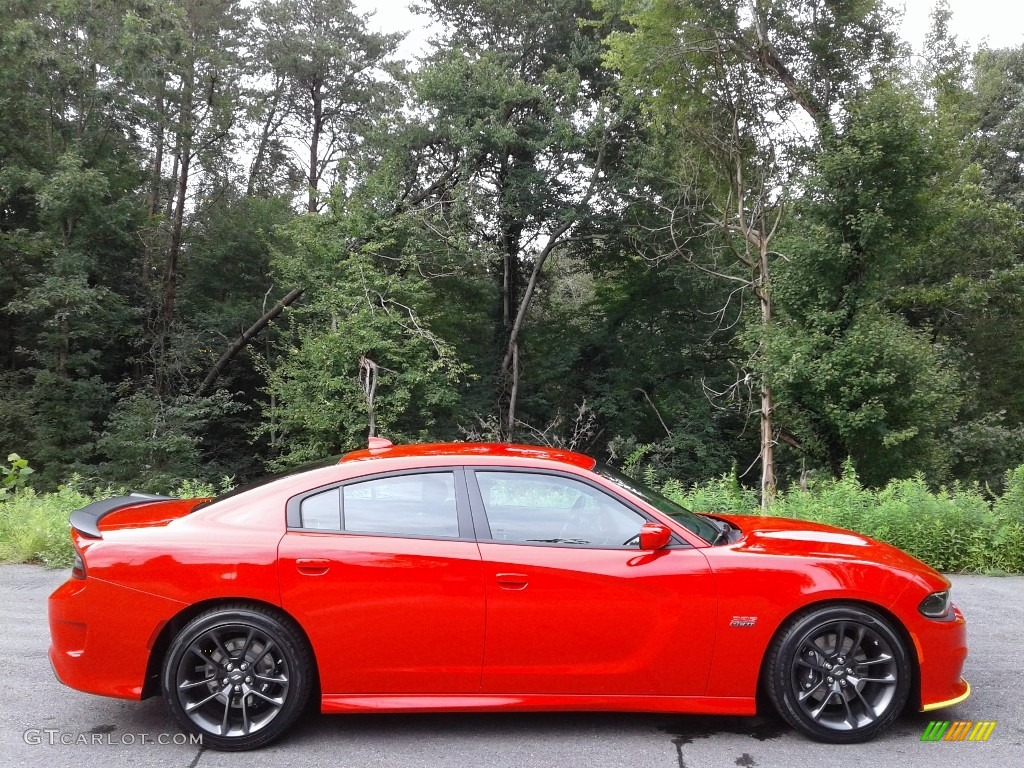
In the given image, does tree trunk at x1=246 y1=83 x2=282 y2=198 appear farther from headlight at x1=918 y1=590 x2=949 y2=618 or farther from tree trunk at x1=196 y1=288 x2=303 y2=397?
headlight at x1=918 y1=590 x2=949 y2=618

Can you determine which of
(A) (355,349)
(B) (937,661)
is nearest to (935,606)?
(B) (937,661)

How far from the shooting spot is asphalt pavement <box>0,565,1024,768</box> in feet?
11.2

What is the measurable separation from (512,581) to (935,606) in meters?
2.15

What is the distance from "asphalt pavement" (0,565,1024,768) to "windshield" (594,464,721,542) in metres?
0.99

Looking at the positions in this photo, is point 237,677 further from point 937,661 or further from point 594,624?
point 937,661

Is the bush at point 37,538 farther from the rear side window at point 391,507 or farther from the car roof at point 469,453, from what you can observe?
the rear side window at point 391,507

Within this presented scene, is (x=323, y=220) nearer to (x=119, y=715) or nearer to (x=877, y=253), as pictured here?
(x=877, y=253)

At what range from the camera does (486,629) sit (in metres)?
3.58

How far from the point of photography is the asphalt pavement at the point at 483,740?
3420 mm

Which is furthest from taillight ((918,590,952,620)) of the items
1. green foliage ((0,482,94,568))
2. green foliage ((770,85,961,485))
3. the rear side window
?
green foliage ((770,85,961,485))

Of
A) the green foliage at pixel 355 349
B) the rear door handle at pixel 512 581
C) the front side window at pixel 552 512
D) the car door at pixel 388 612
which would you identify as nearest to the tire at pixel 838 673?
the front side window at pixel 552 512

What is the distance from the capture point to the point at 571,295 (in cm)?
3173

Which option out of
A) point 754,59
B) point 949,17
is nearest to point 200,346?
point 754,59

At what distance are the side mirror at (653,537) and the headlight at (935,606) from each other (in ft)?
4.37
